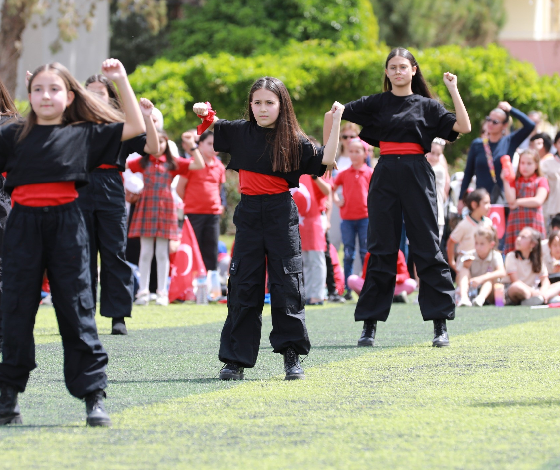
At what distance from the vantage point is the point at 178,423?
4125mm

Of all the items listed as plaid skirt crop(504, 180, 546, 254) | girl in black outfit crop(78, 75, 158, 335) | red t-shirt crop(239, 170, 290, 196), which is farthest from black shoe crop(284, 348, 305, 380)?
plaid skirt crop(504, 180, 546, 254)

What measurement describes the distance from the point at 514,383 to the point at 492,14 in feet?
124

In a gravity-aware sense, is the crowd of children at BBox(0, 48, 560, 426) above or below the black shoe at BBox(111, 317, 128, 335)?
above

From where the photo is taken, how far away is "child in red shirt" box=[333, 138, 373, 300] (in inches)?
436

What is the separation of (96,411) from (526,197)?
798cm

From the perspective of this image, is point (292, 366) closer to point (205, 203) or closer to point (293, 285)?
point (293, 285)

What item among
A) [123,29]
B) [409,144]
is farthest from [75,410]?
[123,29]

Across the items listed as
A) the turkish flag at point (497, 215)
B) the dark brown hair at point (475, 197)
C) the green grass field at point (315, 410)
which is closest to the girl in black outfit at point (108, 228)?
the green grass field at point (315, 410)

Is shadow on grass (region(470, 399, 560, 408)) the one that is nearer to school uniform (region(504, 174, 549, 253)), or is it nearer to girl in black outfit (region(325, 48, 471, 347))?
girl in black outfit (region(325, 48, 471, 347))

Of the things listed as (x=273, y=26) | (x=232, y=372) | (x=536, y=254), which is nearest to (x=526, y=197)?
(x=536, y=254)

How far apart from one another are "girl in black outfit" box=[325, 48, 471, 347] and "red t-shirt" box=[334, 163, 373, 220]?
4.09m

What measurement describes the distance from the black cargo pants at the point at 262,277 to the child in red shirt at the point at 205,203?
18.7ft

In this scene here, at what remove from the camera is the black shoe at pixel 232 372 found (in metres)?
5.35

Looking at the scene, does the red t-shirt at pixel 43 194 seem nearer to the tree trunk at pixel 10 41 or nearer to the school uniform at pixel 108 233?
the school uniform at pixel 108 233
